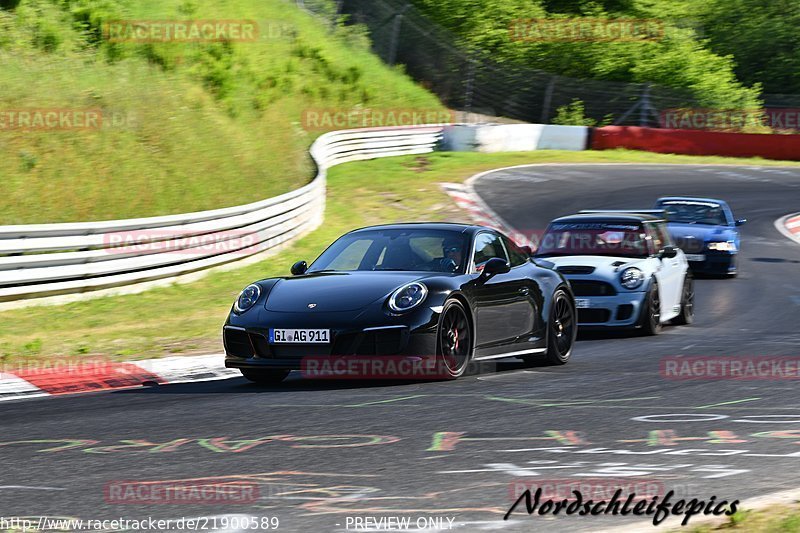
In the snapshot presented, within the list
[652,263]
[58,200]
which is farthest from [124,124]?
[652,263]

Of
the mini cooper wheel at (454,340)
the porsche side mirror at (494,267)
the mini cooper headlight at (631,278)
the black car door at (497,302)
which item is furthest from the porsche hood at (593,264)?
the mini cooper wheel at (454,340)

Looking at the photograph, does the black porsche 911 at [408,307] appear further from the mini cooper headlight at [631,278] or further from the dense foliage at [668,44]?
the dense foliage at [668,44]

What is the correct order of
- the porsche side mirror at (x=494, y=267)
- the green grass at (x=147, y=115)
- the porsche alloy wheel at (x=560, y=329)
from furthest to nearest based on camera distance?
the green grass at (x=147, y=115) < the porsche alloy wheel at (x=560, y=329) < the porsche side mirror at (x=494, y=267)

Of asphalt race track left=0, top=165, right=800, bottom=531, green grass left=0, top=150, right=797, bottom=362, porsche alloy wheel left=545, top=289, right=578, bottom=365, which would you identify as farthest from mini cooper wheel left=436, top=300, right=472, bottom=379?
green grass left=0, top=150, right=797, bottom=362

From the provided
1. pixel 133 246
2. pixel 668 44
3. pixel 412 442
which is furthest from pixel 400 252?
pixel 668 44

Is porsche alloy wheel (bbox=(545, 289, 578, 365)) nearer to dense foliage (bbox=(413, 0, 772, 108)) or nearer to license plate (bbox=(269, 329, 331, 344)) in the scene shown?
license plate (bbox=(269, 329, 331, 344))

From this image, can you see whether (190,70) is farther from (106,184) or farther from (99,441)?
(99,441)

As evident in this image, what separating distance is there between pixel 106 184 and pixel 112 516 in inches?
632

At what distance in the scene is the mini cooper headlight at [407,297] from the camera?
880 cm

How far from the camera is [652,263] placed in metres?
13.6

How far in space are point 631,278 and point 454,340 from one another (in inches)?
179

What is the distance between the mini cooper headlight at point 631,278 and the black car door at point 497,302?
120 inches

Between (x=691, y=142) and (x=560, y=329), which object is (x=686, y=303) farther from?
(x=691, y=142)

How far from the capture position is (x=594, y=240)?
14203 mm
